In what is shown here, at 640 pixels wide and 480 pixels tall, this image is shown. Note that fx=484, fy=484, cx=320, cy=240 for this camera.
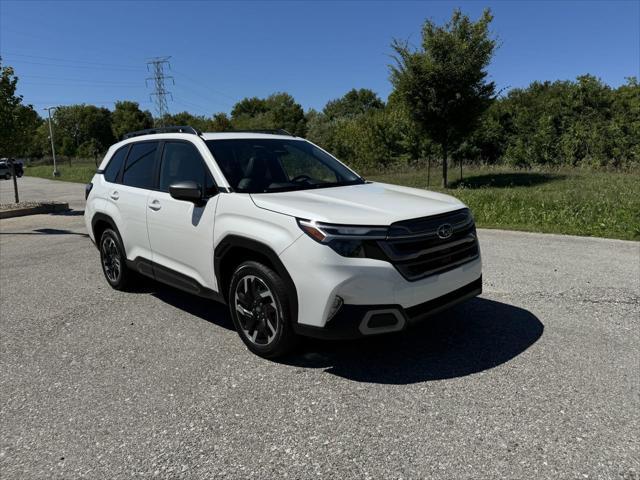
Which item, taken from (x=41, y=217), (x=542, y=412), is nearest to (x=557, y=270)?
(x=542, y=412)

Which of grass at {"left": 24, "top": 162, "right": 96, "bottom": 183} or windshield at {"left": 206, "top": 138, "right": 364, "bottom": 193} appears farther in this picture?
grass at {"left": 24, "top": 162, "right": 96, "bottom": 183}

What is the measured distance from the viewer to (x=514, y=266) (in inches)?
260

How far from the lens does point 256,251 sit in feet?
11.8

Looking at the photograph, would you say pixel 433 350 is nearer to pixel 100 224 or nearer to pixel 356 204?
pixel 356 204

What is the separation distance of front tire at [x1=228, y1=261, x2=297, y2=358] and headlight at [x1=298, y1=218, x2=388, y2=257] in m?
0.51

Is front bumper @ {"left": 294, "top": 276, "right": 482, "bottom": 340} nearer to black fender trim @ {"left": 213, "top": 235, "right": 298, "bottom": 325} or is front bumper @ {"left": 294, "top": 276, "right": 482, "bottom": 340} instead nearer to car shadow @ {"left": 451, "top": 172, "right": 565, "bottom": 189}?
black fender trim @ {"left": 213, "top": 235, "right": 298, "bottom": 325}

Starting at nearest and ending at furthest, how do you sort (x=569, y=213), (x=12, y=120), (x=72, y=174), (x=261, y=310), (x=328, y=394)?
1. (x=328, y=394)
2. (x=261, y=310)
3. (x=569, y=213)
4. (x=12, y=120)
5. (x=72, y=174)

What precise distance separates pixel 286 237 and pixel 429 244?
1022mm

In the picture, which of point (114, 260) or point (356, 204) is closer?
point (356, 204)

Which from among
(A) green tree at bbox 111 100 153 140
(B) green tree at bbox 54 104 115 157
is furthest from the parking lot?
(B) green tree at bbox 54 104 115 157

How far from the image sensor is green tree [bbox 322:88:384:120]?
91.8 meters

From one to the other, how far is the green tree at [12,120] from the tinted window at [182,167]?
11.8m

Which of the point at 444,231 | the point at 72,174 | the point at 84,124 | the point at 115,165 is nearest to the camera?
the point at 444,231

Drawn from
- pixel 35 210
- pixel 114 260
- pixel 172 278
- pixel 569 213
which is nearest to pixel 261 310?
pixel 172 278
